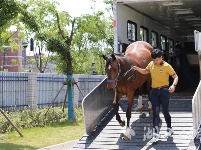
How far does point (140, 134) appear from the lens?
9.40 metres

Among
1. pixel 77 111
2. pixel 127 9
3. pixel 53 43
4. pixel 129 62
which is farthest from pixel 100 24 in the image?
pixel 129 62

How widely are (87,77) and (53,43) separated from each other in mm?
9246

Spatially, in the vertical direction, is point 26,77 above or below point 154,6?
below

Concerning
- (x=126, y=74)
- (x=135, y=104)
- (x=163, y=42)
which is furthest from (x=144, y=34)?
(x=126, y=74)

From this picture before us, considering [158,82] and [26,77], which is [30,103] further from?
[158,82]

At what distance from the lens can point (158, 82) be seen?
9000mm

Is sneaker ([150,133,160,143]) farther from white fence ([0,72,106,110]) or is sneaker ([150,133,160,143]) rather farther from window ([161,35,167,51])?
white fence ([0,72,106,110])

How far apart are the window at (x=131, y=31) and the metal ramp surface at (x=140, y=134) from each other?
3133 millimetres

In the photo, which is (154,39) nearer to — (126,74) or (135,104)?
(135,104)

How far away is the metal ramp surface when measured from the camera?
8.74 meters

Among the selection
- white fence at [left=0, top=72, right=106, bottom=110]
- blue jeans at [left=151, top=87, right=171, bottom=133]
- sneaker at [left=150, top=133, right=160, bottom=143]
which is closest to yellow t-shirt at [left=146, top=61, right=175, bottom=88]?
blue jeans at [left=151, top=87, right=171, bottom=133]

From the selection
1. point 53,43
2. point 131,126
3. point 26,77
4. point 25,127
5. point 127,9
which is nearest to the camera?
point 131,126

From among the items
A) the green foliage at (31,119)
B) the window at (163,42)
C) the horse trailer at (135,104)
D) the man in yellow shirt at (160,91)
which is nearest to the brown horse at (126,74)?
the horse trailer at (135,104)

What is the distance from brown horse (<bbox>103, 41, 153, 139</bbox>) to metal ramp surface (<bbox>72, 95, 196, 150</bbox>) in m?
0.30
